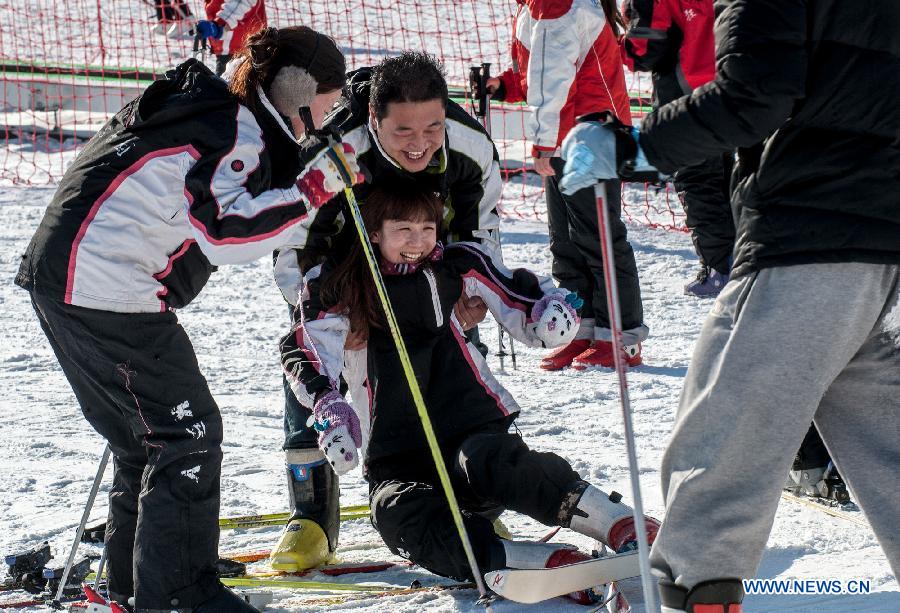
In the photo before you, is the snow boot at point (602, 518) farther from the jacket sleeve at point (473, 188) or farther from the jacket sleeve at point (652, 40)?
the jacket sleeve at point (652, 40)

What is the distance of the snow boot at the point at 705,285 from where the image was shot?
22.7ft

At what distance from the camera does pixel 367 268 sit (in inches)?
140

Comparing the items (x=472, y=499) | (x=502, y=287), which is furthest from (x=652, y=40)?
(x=472, y=499)

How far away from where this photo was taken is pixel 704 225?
20.6 feet

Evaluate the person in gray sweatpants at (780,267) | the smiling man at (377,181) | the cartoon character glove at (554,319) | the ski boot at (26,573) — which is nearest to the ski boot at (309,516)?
the smiling man at (377,181)

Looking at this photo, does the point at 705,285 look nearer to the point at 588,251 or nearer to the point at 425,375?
the point at 588,251

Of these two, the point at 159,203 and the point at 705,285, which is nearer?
the point at 159,203

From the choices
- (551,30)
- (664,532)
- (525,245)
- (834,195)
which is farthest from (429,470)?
(525,245)

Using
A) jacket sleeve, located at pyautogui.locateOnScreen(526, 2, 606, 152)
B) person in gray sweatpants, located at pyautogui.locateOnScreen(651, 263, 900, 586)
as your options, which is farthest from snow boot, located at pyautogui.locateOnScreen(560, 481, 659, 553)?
jacket sleeve, located at pyautogui.locateOnScreen(526, 2, 606, 152)

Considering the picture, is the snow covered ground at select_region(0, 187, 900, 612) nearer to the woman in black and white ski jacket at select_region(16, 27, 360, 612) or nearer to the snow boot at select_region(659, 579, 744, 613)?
the woman in black and white ski jacket at select_region(16, 27, 360, 612)

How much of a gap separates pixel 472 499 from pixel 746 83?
167 cm

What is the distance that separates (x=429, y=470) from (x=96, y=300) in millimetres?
1122

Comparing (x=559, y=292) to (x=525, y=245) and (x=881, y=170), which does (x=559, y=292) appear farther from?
(x=525, y=245)

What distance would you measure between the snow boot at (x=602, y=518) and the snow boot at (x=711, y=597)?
2.34 feet
